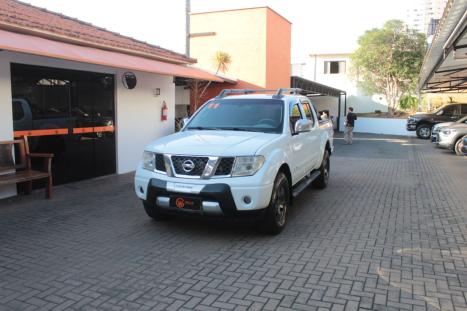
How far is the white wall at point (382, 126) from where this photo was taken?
102 feet

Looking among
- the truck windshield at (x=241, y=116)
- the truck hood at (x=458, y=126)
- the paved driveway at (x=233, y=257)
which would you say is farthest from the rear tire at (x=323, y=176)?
the truck hood at (x=458, y=126)

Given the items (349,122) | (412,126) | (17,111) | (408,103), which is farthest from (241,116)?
(408,103)

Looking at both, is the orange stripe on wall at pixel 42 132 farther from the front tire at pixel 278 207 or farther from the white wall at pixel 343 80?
the white wall at pixel 343 80

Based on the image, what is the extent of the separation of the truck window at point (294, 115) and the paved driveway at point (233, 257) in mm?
1451

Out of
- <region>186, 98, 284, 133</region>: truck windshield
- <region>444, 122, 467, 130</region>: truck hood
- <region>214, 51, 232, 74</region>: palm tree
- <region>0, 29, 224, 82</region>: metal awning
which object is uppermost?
<region>214, 51, 232, 74</region>: palm tree

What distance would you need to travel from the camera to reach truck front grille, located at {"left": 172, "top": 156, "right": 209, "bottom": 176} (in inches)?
212

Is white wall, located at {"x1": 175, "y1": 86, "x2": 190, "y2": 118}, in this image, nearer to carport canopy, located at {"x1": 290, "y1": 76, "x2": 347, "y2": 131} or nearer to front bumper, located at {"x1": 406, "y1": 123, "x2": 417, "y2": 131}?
carport canopy, located at {"x1": 290, "y1": 76, "x2": 347, "y2": 131}

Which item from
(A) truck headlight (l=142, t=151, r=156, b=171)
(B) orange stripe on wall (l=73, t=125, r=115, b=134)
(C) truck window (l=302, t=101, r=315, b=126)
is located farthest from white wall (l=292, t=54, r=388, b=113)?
(A) truck headlight (l=142, t=151, r=156, b=171)

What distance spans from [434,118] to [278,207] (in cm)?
2135

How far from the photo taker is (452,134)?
1625 centimetres

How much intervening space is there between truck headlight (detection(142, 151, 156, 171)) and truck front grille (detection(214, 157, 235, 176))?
0.97 meters

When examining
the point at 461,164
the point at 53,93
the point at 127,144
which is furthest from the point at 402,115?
the point at 53,93

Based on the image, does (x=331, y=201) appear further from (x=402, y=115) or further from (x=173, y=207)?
(x=402, y=115)

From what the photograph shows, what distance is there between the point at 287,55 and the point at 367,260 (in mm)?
19731
